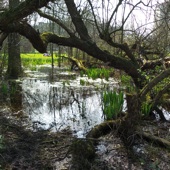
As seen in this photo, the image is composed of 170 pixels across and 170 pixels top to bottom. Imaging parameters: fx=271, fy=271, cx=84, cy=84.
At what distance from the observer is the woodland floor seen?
355 centimetres

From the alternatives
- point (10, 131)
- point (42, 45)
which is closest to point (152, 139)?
point (10, 131)

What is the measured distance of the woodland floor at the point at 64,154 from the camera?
11.7 ft

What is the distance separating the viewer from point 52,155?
12.7 feet

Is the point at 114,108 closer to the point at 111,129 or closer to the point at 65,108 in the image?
the point at 111,129

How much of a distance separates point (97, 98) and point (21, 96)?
7.76ft

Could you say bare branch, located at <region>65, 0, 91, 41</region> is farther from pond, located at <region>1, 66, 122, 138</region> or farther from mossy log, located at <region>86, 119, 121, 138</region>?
mossy log, located at <region>86, 119, 121, 138</region>

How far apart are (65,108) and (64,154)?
10.1 feet

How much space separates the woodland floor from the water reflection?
1.96 feet

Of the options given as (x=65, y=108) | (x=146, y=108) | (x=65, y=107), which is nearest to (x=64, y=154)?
(x=146, y=108)

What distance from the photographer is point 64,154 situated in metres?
3.87

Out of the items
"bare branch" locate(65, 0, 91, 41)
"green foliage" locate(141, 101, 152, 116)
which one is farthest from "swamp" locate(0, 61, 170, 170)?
"bare branch" locate(65, 0, 91, 41)

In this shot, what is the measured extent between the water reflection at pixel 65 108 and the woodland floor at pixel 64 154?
0.60 m

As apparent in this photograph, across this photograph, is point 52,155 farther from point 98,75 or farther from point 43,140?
point 98,75

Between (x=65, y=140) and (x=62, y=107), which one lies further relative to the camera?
(x=62, y=107)
